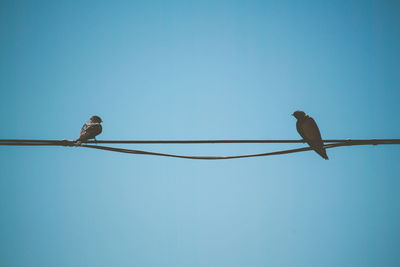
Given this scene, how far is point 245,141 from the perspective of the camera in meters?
2.83

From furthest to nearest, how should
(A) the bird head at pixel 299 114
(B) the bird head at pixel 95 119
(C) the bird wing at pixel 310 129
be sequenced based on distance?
(B) the bird head at pixel 95 119 → (A) the bird head at pixel 299 114 → (C) the bird wing at pixel 310 129

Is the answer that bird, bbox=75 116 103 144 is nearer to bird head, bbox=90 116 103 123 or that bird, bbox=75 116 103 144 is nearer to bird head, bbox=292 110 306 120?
bird head, bbox=90 116 103 123

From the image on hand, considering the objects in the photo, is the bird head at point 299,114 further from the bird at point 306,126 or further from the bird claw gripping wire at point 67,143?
the bird claw gripping wire at point 67,143

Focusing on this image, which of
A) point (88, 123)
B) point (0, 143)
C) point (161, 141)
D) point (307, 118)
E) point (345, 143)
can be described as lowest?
point (0, 143)

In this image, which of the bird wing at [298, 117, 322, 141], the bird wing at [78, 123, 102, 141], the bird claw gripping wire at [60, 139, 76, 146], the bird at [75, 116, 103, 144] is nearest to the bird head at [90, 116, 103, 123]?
the bird at [75, 116, 103, 144]

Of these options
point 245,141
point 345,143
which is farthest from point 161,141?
point 345,143

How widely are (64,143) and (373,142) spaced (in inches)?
151

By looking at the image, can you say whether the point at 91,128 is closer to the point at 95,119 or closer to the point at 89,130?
the point at 89,130

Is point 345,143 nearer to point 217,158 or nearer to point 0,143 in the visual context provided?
point 217,158

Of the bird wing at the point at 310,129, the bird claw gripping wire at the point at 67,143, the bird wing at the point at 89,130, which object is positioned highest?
the bird wing at the point at 310,129

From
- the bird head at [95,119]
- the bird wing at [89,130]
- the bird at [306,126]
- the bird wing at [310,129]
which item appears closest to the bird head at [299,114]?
the bird at [306,126]

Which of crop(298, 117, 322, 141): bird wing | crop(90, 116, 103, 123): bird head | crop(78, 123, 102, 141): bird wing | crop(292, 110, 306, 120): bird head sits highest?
crop(292, 110, 306, 120): bird head

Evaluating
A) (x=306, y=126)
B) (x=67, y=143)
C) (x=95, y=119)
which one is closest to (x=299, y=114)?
(x=306, y=126)

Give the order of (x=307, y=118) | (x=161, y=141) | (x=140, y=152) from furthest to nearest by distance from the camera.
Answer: (x=307, y=118) → (x=161, y=141) → (x=140, y=152)
